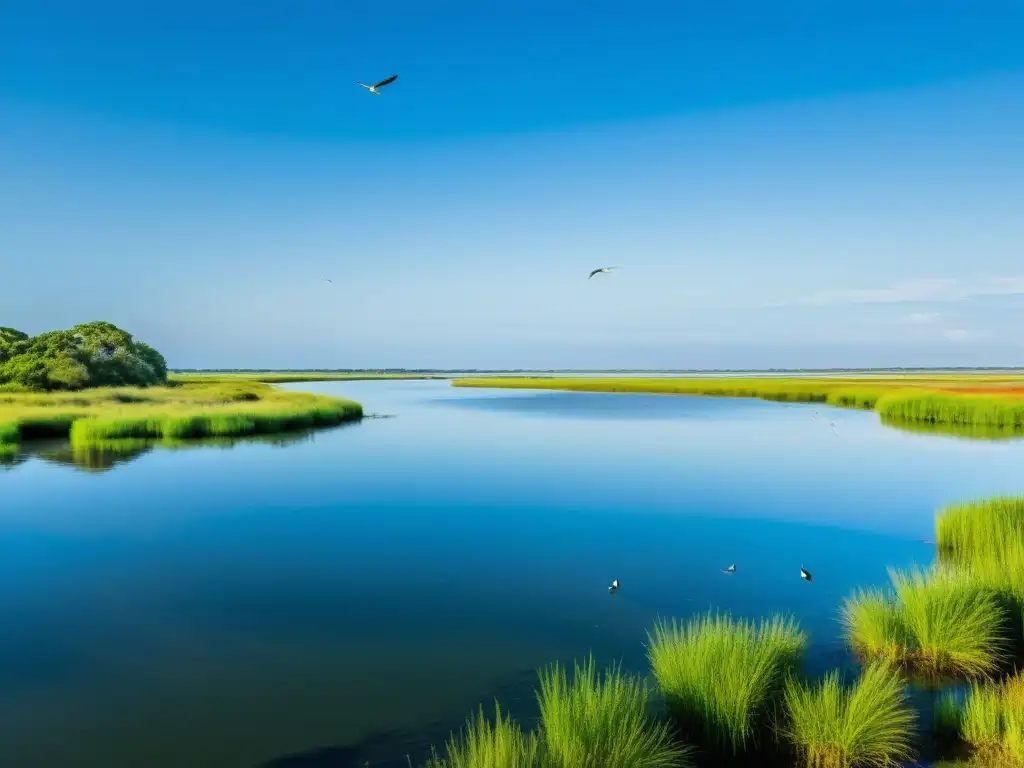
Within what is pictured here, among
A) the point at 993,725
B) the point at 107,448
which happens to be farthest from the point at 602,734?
the point at 107,448

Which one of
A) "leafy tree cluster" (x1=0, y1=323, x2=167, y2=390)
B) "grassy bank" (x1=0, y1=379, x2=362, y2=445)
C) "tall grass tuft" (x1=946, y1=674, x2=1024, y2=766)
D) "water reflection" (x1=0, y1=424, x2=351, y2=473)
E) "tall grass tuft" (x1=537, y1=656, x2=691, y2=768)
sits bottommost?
"water reflection" (x1=0, y1=424, x2=351, y2=473)

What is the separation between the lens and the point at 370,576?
42.6 ft

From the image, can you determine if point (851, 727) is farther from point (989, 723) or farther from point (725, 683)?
point (989, 723)

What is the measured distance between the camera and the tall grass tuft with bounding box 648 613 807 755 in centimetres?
649

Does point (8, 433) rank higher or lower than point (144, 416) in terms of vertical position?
lower

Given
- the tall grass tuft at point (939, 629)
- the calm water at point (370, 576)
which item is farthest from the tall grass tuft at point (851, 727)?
the calm water at point (370, 576)

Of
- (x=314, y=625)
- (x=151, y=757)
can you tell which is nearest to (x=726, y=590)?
(x=314, y=625)

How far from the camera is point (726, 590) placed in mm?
11922

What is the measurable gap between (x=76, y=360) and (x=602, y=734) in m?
64.9

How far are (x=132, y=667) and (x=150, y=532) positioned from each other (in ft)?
29.9

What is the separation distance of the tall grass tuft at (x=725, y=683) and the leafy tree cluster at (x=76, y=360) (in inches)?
2467

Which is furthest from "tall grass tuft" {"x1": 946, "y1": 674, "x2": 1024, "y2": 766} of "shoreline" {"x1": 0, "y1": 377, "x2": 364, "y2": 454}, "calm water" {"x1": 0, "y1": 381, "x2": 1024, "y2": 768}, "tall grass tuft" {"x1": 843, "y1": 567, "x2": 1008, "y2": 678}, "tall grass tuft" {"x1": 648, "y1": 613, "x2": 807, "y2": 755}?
"shoreline" {"x1": 0, "y1": 377, "x2": 364, "y2": 454}

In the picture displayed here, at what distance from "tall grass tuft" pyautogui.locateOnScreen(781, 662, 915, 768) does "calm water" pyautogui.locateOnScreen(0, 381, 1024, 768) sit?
7.33 feet

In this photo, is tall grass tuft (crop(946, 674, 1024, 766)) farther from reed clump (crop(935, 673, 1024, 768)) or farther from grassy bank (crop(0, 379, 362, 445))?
grassy bank (crop(0, 379, 362, 445))
